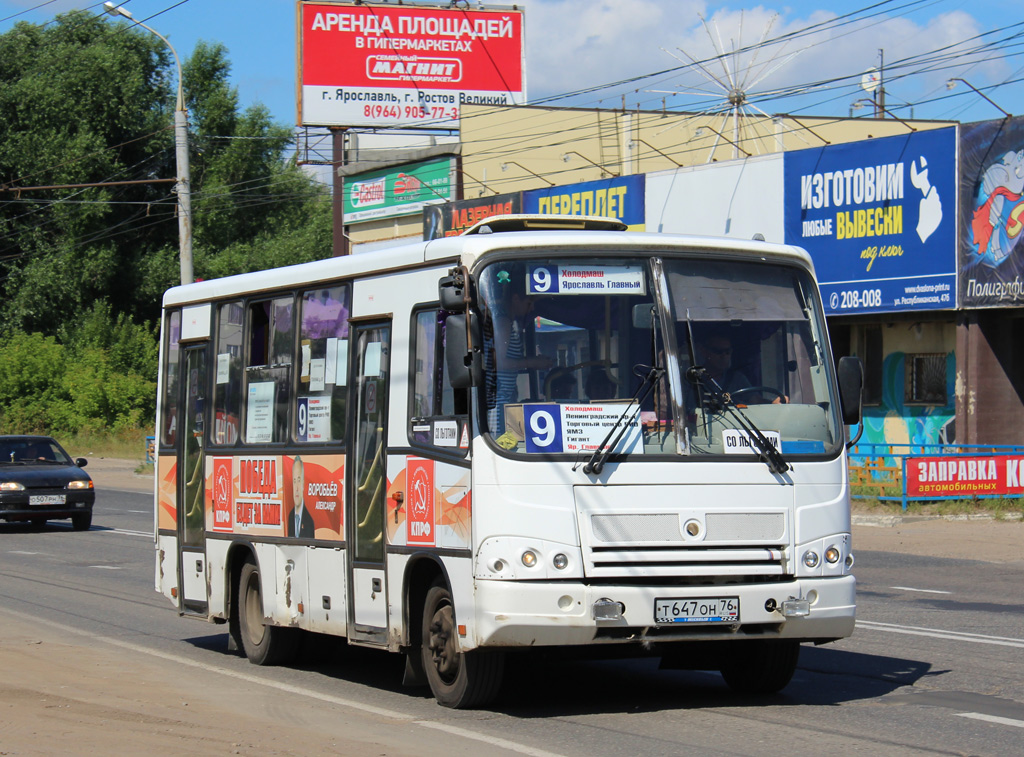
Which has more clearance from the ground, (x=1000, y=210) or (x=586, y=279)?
(x=1000, y=210)

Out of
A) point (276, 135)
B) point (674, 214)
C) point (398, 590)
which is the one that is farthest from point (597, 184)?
point (276, 135)

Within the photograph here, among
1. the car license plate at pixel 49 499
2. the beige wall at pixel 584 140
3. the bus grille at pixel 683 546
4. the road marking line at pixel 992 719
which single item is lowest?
the road marking line at pixel 992 719

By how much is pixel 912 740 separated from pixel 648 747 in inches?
52.2

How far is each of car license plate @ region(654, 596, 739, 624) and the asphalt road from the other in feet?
1.87

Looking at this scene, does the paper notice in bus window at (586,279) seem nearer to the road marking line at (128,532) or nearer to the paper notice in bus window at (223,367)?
the paper notice in bus window at (223,367)

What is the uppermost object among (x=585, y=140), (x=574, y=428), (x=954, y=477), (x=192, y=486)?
(x=585, y=140)

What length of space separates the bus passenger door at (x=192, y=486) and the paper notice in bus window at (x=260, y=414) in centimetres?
94

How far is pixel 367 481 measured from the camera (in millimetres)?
9375

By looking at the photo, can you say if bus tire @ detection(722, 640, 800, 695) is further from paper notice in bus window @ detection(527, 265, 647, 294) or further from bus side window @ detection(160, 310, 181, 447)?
bus side window @ detection(160, 310, 181, 447)

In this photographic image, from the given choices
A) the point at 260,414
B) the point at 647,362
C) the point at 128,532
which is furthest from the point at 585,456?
the point at 128,532

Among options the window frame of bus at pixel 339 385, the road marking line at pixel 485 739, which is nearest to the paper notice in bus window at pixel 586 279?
the window frame of bus at pixel 339 385

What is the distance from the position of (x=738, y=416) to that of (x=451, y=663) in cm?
215

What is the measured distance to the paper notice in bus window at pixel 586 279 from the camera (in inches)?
329

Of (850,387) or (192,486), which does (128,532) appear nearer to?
(192,486)
